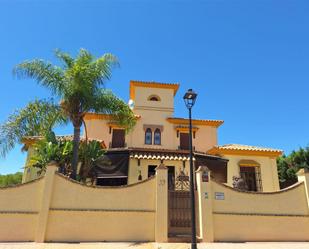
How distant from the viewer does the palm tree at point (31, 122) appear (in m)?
13.0

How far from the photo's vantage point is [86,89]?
1398 cm

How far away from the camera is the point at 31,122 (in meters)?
13.7

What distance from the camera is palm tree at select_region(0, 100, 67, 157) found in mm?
12977

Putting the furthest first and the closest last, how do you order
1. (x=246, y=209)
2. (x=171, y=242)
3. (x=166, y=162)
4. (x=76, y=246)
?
(x=166, y=162) < (x=246, y=209) < (x=171, y=242) < (x=76, y=246)

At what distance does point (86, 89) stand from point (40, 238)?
301 inches

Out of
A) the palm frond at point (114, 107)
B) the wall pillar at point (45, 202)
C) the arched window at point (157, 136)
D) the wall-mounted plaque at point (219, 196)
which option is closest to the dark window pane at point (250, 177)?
the arched window at point (157, 136)

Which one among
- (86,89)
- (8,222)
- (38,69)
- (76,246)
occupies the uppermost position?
(38,69)

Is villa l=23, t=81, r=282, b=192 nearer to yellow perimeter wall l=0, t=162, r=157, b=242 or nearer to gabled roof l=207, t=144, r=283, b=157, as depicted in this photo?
gabled roof l=207, t=144, r=283, b=157

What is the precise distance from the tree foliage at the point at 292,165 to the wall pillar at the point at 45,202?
30322 millimetres

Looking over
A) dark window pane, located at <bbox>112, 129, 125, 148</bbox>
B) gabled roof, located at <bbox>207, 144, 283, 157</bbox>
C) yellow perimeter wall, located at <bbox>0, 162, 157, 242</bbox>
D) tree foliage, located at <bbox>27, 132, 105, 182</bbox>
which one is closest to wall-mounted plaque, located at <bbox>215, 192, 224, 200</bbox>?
yellow perimeter wall, located at <bbox>0, 162, 157, 242</bbox>

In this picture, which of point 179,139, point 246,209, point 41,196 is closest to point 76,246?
point 41,196

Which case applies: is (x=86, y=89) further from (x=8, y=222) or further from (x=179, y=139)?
(x=179, y=139)

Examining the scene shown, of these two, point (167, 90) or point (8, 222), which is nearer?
point (8, 222)

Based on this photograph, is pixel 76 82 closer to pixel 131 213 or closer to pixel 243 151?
pixel 131 213
